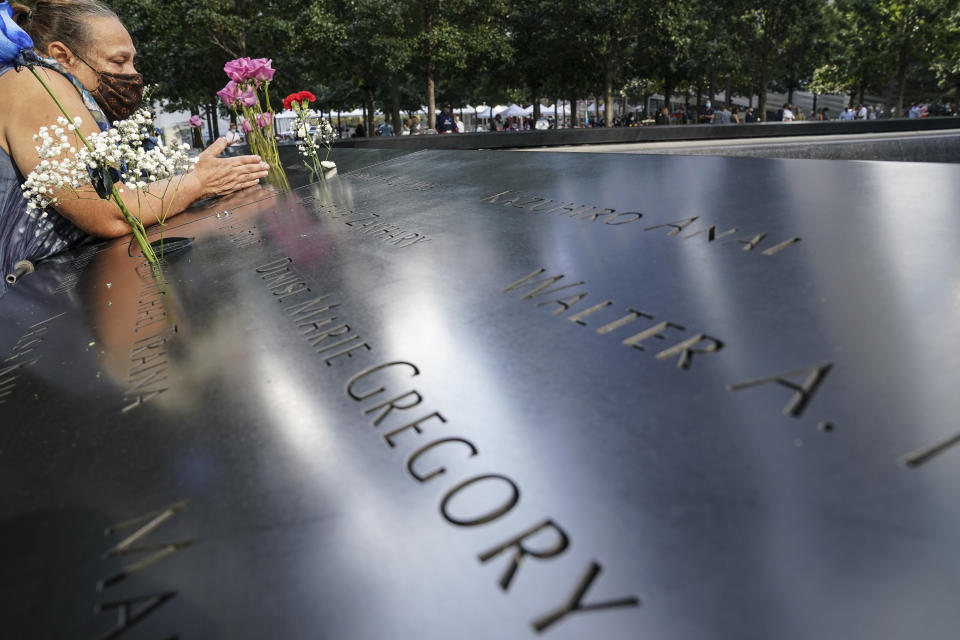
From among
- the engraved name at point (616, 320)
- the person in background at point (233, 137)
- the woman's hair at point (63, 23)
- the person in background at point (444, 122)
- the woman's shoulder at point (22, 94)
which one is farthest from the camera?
the person in background at point (444, 122)

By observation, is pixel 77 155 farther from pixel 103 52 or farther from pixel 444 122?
pixel 444 122

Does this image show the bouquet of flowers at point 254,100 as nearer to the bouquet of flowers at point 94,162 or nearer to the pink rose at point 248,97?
the pink rose at point 248,97

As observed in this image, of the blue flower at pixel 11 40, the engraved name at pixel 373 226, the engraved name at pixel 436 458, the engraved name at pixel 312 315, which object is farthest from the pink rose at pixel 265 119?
the engraved name at pixel 436 458

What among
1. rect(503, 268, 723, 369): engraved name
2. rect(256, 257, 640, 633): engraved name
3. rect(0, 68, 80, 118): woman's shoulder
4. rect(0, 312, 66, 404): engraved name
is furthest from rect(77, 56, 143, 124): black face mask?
rect(503, 268, 723, 369): engraved name

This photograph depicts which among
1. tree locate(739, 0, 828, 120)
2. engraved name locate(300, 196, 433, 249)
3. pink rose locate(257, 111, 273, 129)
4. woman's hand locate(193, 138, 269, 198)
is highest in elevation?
tree locate(739, 0, 828, 120)

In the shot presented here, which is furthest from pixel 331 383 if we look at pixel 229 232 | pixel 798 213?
pixel 229 232

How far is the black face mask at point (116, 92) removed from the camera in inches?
129

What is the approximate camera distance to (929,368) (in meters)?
0.90

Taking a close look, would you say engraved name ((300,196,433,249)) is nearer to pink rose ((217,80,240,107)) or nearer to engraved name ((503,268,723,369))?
engraved name ((503,268,723,369))

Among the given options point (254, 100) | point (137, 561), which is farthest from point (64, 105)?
point (137, 561)

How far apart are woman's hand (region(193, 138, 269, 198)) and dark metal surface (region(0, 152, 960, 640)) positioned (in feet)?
7.51

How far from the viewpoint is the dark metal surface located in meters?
0.67

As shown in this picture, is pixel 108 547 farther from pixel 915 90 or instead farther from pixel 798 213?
pixel 915 90

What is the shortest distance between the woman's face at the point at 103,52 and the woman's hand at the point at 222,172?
0.70 meters
